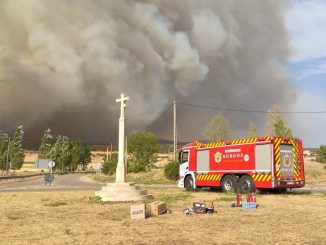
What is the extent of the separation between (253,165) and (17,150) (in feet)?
287

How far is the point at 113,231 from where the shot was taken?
387 inches

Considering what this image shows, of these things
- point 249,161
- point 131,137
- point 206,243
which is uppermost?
point 131,137

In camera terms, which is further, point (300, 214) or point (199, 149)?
point (199, 149)

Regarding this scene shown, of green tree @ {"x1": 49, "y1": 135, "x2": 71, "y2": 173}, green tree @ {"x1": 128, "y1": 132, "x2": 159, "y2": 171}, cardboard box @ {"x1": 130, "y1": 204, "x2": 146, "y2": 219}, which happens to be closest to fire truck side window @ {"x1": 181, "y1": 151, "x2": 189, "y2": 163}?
cardboard box @ {"x1": 130, "y1": 204, "x2": 146, "y2": 219}

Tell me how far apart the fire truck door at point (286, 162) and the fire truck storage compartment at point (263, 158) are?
808 mm

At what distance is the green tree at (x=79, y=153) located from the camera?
123000 millimetres

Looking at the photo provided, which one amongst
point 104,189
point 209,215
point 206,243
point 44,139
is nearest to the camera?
point 206,243

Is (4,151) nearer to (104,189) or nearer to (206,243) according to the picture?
(104,189)

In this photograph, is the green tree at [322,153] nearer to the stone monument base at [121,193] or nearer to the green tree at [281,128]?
the green tree at [281,128]

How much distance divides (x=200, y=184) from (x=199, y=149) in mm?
2411

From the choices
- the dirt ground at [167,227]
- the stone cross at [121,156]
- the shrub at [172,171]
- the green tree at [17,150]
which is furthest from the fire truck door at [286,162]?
the green tree at [17,150]

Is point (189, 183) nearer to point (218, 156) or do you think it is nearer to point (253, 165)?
point (218, 156)

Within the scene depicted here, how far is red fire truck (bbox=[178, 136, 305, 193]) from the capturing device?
22312 mm

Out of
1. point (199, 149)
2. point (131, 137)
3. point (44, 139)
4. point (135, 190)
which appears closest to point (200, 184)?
point (199, 149)
